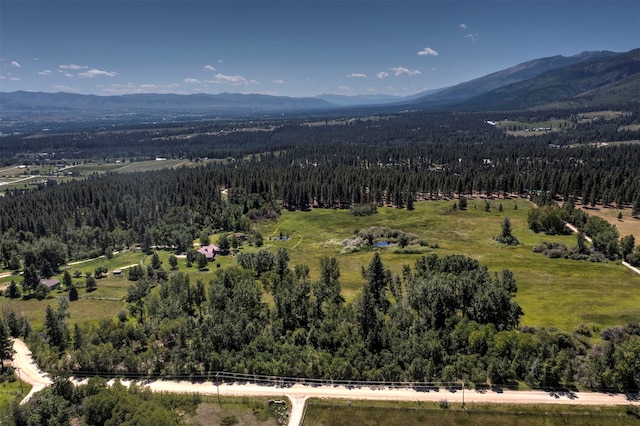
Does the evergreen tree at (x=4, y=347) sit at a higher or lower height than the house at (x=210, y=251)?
higher

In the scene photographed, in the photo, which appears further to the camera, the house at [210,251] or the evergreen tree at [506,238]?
the evergreen tree at [506,238]

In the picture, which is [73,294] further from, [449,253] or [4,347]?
[449,253]

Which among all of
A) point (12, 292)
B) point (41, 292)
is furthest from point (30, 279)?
point (41, 292)

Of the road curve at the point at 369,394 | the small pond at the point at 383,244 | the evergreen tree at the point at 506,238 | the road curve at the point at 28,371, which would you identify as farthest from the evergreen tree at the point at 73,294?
the evergreen tree at the point at 506,238

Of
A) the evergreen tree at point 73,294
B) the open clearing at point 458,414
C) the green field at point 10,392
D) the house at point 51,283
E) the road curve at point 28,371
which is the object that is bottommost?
the house at point 51,283

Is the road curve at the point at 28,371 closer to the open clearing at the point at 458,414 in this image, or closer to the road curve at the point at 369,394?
the road curve at the point at 369,394

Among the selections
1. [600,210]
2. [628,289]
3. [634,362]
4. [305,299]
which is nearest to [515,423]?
[634,362]
